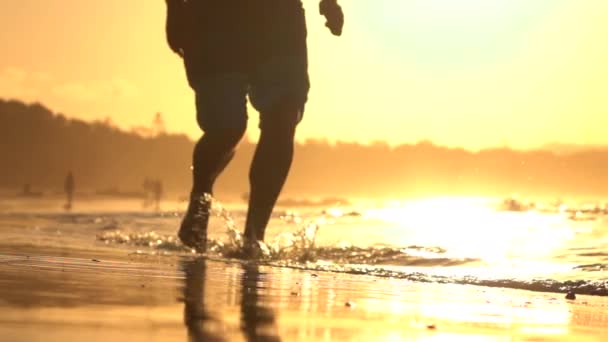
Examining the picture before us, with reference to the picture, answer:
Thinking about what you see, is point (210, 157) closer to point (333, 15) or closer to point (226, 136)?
point (226, 136)

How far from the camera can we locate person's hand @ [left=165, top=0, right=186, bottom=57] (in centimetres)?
775

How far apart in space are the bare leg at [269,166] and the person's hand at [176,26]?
2.39 ft

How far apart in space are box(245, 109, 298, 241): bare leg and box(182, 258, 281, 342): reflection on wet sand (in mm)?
2026

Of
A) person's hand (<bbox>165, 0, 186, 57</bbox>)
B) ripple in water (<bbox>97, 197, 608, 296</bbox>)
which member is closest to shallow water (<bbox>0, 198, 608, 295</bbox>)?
ripple in water (<bbox>97, 197, 608, 296</bbox>)

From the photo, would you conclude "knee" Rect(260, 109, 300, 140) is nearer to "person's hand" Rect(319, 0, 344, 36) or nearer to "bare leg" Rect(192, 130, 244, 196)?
"bare leg" Rect(192, 130, 244, 196)

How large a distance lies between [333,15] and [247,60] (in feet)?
2.02

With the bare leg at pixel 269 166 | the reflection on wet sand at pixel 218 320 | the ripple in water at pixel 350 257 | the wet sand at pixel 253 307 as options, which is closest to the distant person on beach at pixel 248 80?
the bare leg at pixel 269 166

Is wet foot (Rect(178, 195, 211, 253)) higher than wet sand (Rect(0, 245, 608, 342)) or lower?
higher

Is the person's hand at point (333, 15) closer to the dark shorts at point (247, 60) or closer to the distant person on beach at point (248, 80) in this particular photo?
the distant person on beach at point (248, 80)

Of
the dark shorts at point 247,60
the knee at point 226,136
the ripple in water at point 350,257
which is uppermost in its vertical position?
the dark shorts at point 247,60

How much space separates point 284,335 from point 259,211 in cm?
425

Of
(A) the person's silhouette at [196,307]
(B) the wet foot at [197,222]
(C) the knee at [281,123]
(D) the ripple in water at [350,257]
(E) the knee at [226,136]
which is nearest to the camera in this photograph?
(A) the person's silhouette at [196,307]

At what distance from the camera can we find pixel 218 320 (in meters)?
3.71

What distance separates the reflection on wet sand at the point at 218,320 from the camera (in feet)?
11.1
